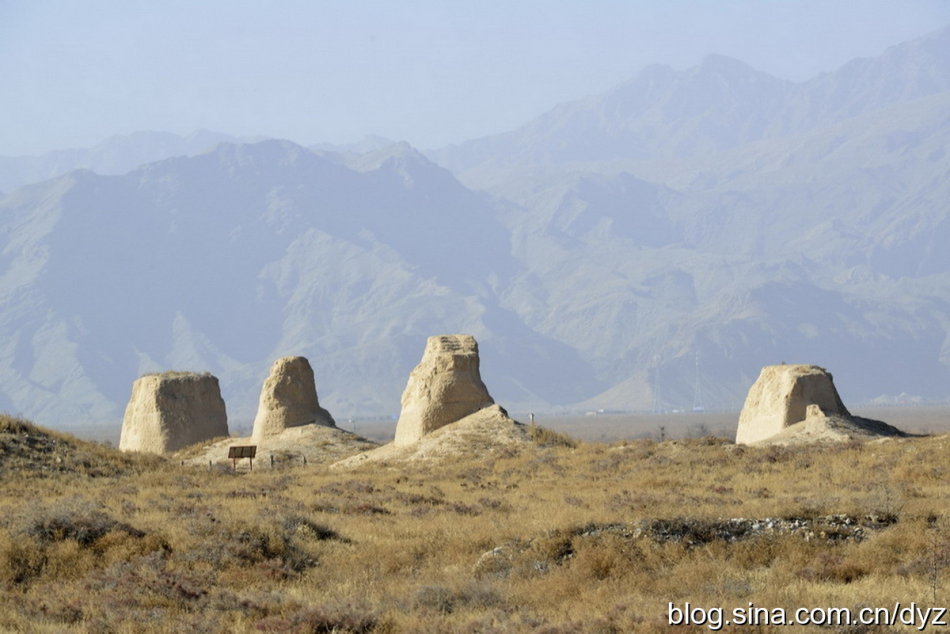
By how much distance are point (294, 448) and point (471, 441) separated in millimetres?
7893

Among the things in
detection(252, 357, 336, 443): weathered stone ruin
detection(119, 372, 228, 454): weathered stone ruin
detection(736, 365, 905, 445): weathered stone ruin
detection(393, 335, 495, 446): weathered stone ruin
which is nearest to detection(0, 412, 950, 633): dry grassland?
detection(736, 365, 905, 445): weathered stone ruin

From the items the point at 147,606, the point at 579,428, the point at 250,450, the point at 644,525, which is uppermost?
the point at 579,428

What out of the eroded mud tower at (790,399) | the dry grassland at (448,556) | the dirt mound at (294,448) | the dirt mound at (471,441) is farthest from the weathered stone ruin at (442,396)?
the dry grassland at (448,556)

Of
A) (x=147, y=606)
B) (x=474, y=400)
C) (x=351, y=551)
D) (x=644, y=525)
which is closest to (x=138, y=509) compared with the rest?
(x=351, y=551)

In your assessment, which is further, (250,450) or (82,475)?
(250,450)

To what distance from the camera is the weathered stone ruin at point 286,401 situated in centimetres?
5175

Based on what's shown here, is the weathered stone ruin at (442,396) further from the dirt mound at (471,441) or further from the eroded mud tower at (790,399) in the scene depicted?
the eroded mud tower at (790,399)

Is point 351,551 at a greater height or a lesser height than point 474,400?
lesser

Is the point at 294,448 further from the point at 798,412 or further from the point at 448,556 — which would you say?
the point at 448,556

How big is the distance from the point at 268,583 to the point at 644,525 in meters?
5.05

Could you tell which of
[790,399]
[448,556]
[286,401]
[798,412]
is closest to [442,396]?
[286,401]

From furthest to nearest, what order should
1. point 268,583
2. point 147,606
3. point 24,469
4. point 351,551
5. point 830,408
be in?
1. point 830,408
2. point 24,469
3. point 351,551
4. point 268,583
5. point 147,606

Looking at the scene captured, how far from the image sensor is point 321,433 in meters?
50.3

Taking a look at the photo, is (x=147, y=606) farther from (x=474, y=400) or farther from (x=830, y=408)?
(x=830, y=408)
